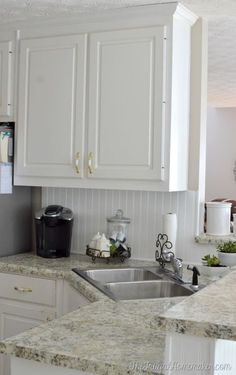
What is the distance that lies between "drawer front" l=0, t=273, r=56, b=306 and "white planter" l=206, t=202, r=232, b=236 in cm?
95

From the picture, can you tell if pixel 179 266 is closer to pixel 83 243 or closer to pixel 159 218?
pixel 159 218

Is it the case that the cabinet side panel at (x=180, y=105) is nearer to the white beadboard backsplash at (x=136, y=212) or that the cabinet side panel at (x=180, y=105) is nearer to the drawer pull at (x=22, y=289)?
the white beadboard backsplash at (x=136, y=212)

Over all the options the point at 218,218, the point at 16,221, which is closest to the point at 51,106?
the point at 16,221

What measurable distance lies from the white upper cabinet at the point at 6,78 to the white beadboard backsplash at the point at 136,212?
0.59 metres

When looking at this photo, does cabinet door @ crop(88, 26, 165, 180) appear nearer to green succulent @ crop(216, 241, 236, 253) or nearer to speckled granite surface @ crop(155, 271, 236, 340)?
green succulent @ crop(216, 241, 236, 253)

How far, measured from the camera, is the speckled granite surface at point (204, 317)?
1.00 metres

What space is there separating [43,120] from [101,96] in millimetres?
396

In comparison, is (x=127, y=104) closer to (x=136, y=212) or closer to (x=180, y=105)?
(x=180, y=105)

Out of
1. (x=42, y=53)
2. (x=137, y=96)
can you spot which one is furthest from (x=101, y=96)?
(x=42, y=53)

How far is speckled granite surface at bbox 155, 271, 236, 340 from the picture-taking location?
1.00m

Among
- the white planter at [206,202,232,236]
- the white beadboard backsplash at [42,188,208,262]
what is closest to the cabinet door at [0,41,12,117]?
the white beadboard backsplash at [42,188,208,262]

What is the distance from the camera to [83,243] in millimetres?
3328

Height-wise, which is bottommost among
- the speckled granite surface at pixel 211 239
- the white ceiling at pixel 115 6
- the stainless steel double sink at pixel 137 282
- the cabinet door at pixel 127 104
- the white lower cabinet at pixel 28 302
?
the white lower cabinet at pixel 28 302

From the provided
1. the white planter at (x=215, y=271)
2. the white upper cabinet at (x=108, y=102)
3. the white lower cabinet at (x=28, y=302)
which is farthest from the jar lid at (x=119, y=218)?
the white planter at (x=215, y=271)
